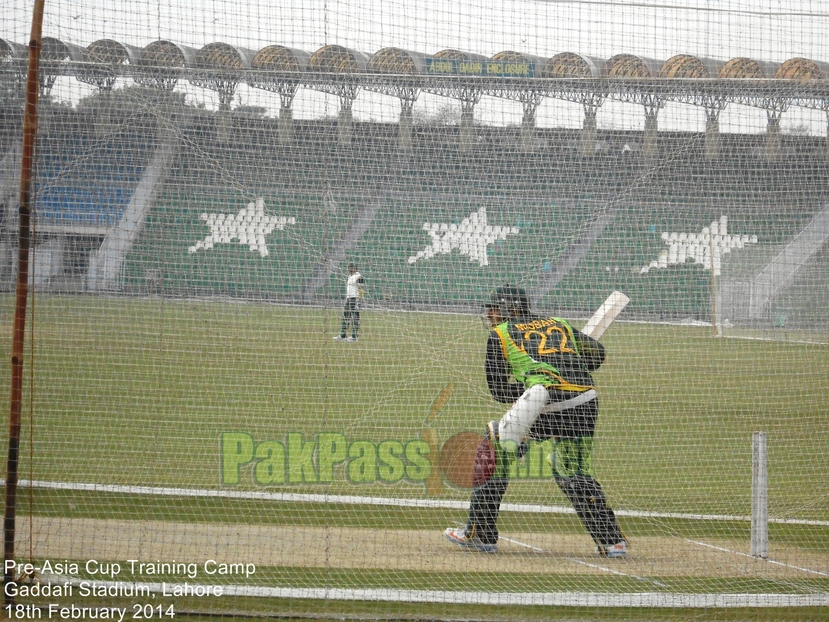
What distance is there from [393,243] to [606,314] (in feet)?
6.99

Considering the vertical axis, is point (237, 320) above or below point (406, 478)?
above

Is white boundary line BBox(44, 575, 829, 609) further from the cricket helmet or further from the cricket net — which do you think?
the cricket helmet

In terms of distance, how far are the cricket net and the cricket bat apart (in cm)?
81

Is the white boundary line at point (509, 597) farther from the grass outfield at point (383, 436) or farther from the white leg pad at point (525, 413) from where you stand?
the white leg pad at point (525, 413)

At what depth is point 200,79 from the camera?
630 centimetres

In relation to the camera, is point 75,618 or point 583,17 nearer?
point 75,618

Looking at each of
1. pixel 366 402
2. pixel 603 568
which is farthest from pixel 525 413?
pixel 366 402

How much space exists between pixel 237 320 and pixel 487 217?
269 centimetres

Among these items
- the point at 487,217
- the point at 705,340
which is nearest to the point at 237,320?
the point at 487,217

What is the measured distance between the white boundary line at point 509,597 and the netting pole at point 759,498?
826mm

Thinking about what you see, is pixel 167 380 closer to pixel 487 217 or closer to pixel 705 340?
pixel 487 217

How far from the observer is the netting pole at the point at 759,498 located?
237 inches

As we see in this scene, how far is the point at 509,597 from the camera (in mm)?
5215

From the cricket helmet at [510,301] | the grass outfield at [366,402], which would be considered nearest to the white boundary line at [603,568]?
the grass outfield at [366,402]
